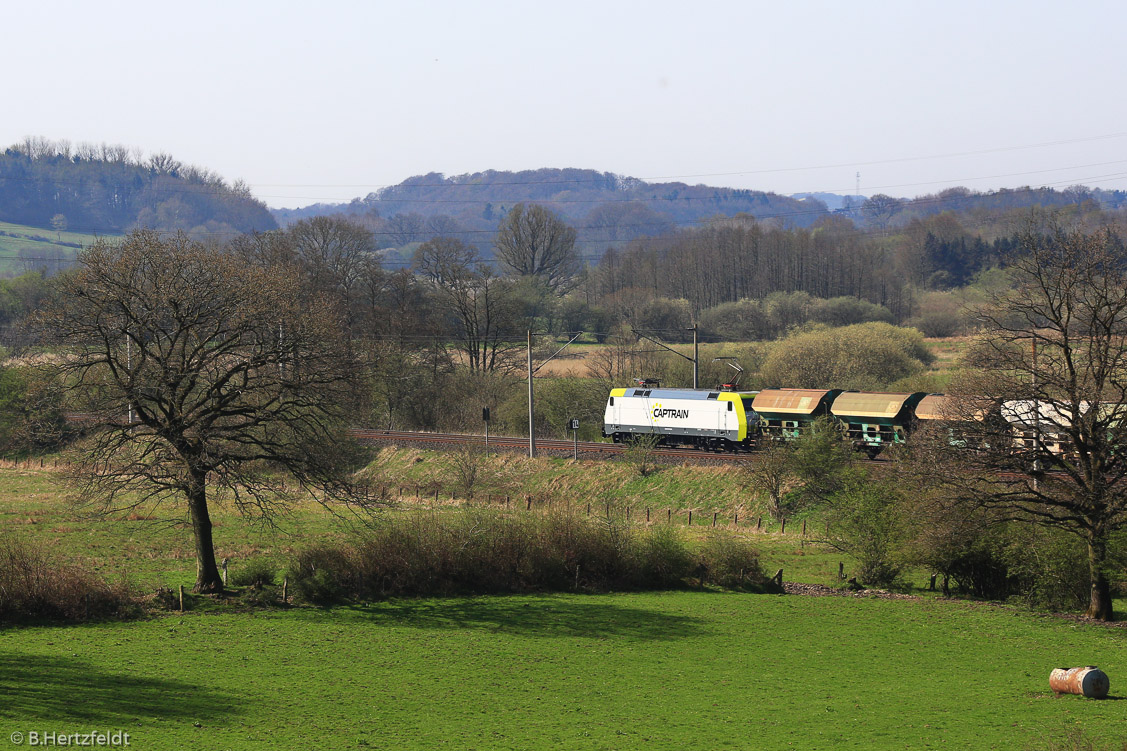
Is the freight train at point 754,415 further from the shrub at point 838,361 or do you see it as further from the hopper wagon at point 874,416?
the shrub at point 838,361

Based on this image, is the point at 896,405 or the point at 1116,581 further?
the point at 896,405

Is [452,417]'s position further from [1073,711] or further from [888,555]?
[1073,711]

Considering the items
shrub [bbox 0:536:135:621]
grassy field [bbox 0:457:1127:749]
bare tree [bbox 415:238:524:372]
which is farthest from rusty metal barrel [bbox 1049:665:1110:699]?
bare tree [bbox 415:238:524:372]

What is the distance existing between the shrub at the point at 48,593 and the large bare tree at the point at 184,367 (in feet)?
7.82

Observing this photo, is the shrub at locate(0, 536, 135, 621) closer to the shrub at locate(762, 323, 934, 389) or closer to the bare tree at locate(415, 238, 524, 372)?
the bare tree at locate(415, 238, 524, 372)

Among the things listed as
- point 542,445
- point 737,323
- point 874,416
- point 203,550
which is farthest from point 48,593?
point 737,323

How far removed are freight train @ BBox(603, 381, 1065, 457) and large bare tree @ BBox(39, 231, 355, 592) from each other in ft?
88.4

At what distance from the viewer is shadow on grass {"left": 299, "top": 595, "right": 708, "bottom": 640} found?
2883 cm

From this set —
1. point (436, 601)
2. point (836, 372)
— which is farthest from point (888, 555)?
point (836, 372)

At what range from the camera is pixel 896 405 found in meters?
50.1

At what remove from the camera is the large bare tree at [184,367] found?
28281 millimetres

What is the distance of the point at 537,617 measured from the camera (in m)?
30.5

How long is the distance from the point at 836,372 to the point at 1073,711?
55.6 meters

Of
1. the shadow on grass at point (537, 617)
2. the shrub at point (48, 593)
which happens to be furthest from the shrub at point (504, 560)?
the shrub at point (48, 593)
